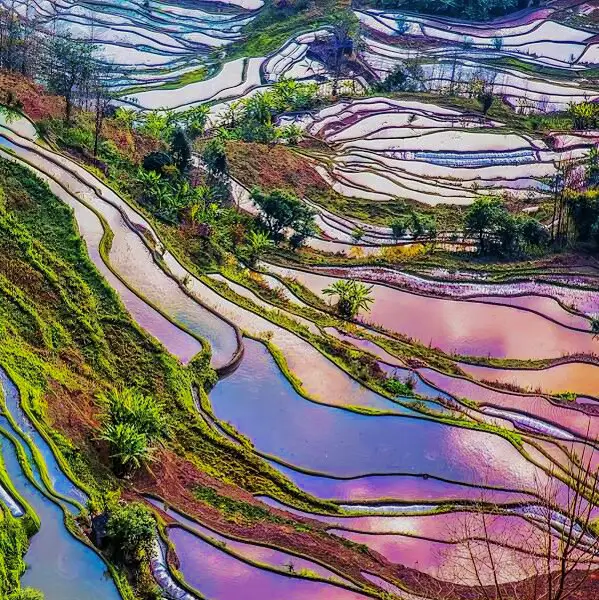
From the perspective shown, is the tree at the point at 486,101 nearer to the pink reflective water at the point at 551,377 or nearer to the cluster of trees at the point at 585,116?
the cluster of trees at the point at 585,116

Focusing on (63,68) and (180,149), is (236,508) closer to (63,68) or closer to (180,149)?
(180,149)

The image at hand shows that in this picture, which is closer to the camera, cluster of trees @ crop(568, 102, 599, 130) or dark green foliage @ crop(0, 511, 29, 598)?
dark green foliage @ crop(0, 511, 29, 598)

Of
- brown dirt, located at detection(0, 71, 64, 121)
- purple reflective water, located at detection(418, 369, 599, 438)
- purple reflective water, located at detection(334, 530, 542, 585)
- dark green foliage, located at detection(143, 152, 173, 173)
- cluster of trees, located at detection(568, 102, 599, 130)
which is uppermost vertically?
brown dirt, located at detection(0, 71, 64, 121)

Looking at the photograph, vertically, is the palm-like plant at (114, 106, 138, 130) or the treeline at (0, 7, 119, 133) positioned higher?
the treeline at (0, 7, 119, 133)

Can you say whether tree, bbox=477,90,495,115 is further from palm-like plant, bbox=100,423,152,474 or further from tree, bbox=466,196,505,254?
palm-like plant, bbox=100,423,152,474

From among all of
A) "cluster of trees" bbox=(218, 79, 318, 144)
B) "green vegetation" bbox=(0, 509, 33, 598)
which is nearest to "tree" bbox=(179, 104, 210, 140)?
"cluster of trees" bbox=(218, 79, 318, 144)

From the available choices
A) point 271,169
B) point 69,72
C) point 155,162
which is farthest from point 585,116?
point 69,72

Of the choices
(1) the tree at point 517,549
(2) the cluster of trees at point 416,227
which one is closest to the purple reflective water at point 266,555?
(1) the tree at point 517,549
